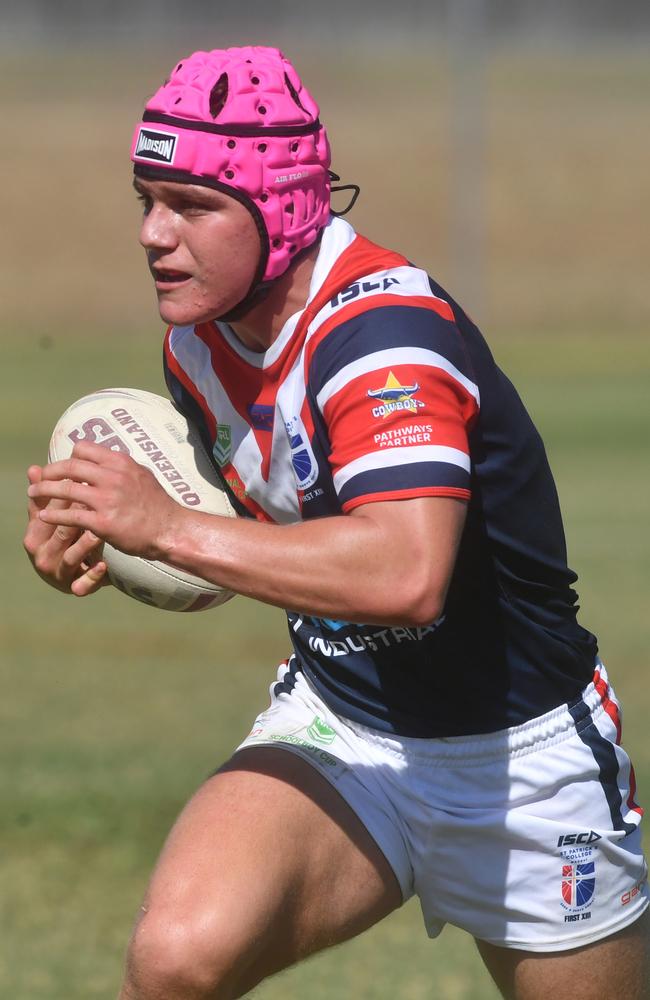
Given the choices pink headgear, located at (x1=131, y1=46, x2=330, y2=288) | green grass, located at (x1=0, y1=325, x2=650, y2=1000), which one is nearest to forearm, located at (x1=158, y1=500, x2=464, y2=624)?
pink headgear, located at (x1=131, y1=46, x2=330, y2=288)

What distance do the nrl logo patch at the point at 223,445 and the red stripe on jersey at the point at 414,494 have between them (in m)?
0.82

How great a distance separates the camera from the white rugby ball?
13.7 feet

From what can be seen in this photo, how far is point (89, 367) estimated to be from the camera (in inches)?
806

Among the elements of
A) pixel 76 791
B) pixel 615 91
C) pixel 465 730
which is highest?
A: pixel 465 730

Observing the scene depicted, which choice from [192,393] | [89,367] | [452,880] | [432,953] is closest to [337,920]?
[452,880]

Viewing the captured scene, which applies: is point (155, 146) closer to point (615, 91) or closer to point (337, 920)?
point (337, 920)

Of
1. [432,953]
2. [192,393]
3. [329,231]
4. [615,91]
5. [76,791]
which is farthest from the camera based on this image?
[615,91]

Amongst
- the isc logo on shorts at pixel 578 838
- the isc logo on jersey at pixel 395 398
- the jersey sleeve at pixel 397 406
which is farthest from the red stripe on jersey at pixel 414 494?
the isc logo on shorts at pixel 578 838

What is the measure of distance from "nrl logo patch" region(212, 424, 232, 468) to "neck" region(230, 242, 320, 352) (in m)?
0.29

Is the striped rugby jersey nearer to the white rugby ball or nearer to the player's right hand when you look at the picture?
the white rugby ball

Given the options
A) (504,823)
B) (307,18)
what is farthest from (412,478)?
(307,18)

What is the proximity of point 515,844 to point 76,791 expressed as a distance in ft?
11.3

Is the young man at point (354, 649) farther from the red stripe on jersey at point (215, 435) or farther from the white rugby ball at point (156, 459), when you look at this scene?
the white rugby ball at point (156, 459)

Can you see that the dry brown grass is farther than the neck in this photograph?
Yes
